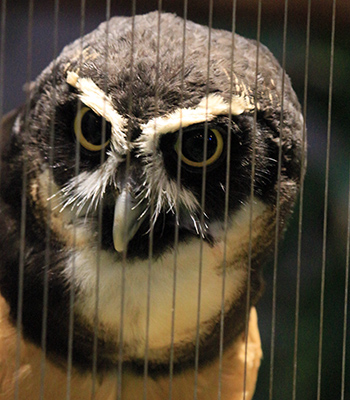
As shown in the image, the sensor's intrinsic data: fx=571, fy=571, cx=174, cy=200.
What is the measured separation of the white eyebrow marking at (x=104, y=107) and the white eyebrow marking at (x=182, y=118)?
0.03m

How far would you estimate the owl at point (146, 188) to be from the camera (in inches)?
32.4

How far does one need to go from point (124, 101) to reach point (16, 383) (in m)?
0.50

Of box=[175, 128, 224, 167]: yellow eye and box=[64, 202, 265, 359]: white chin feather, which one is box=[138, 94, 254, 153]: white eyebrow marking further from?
box=[64, 202, 265, 359]: white chin feather

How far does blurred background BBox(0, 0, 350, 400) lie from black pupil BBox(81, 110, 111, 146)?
13cm

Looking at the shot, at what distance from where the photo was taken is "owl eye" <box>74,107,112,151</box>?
82 cm

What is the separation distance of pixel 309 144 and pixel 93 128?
391 mm

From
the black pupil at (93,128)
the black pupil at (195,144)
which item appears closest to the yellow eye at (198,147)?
the black pupil at (195,144)

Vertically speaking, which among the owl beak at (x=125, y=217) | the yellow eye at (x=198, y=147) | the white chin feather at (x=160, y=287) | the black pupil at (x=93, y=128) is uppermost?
the black pupil at (x=93, y=128)

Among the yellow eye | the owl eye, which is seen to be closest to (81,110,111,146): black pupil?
the owl eye

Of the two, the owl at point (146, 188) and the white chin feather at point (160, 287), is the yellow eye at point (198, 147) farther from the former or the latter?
the white chin feather at point (160, 287)

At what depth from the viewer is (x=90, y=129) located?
32.7 inches

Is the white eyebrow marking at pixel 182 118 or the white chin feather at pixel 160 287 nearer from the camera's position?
the white eyebrow marking at pixel 182 118

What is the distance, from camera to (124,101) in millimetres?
820

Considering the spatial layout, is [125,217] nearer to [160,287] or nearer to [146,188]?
[146,188]
